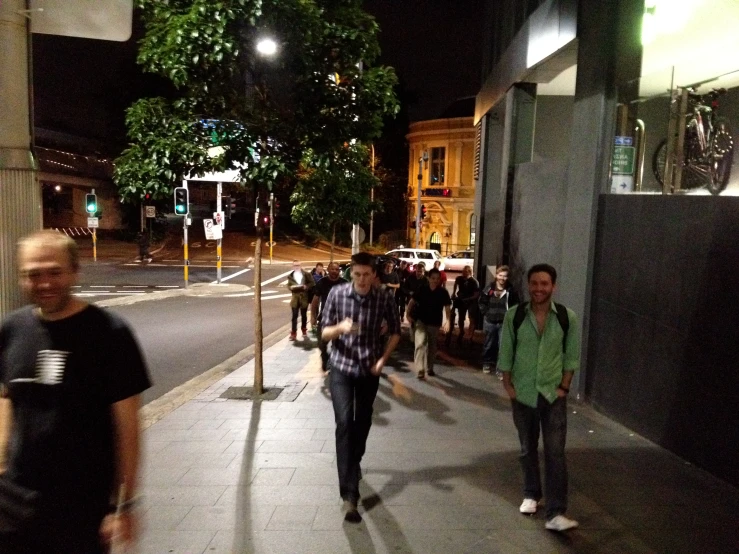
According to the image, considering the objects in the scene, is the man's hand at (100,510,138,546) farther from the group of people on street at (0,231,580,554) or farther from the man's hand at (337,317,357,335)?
the man's hand at (337,317,357,335)

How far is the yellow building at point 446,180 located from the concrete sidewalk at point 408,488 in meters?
34.1

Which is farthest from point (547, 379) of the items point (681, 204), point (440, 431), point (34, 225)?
point (34, 225)

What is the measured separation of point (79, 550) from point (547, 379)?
2.94 m

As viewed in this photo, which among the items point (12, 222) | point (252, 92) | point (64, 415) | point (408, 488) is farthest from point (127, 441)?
point (252, 92)

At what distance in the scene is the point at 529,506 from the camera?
437 centimetres

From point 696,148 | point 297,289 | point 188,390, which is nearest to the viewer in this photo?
point 696,148

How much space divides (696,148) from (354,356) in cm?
421

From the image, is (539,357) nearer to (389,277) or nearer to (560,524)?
(560,524)

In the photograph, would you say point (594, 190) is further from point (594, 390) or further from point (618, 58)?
point (594, 390)

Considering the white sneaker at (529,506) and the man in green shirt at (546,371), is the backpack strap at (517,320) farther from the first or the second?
the white sneaker at (529,506)

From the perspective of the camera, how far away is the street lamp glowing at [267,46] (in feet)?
23.4

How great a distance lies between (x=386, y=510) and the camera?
4.42m

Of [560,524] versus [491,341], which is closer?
[560,524]

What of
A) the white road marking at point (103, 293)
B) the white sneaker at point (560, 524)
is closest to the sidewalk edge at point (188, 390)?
the white sneaker at point (560, 524)
